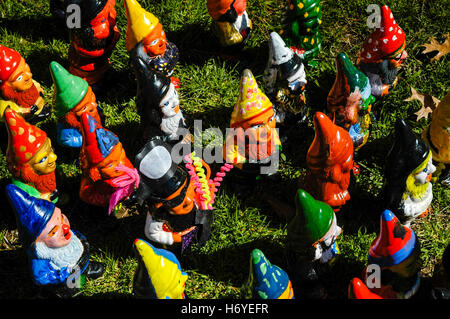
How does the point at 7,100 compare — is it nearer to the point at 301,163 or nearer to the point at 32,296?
the point at 32,296

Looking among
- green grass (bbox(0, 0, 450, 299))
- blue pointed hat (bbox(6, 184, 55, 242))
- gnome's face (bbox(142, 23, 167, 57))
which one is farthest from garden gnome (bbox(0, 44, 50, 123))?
blue pointed hat (bbox(6, 184, 55, 242))

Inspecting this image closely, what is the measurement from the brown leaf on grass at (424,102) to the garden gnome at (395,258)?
5.19 feet

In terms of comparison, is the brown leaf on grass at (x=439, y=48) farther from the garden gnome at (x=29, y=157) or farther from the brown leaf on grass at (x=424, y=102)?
the garden gnome at (x=29, y=157)

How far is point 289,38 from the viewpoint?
4457mm

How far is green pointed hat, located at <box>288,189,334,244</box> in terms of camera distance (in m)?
3.05

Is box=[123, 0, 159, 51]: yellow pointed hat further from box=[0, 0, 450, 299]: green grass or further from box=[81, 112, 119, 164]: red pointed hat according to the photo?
box=[81, 112, 119, 164]: red pointed hat

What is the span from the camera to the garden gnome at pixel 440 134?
11.9 ft

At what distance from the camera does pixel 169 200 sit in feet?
11.0

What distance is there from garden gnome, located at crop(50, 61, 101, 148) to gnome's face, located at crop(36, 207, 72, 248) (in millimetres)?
916
